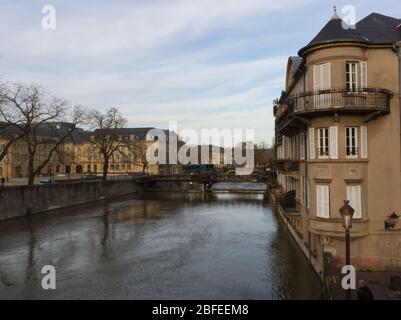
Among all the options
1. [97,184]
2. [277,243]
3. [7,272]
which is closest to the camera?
[7,272]

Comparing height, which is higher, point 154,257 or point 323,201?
point 323,201

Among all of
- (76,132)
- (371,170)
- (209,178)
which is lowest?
(209,178)

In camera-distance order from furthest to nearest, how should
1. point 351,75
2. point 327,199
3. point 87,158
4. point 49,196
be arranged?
point 87,158 → point 49,196 → point 327,199 → point 351,75

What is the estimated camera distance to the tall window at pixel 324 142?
17.2 m

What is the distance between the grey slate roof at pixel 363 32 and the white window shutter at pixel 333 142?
4052 mm

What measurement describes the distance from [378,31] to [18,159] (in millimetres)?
80419

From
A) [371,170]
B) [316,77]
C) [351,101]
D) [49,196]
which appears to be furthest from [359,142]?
[49,196]

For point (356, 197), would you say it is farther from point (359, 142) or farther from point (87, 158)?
point (87, 158)

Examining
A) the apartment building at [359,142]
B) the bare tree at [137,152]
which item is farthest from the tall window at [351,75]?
the bare tree at [137,152]

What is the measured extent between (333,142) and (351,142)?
84 centimetres

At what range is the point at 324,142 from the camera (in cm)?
1722

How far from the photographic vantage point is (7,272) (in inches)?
790

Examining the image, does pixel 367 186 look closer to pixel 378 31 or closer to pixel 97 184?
pixel 378 31
